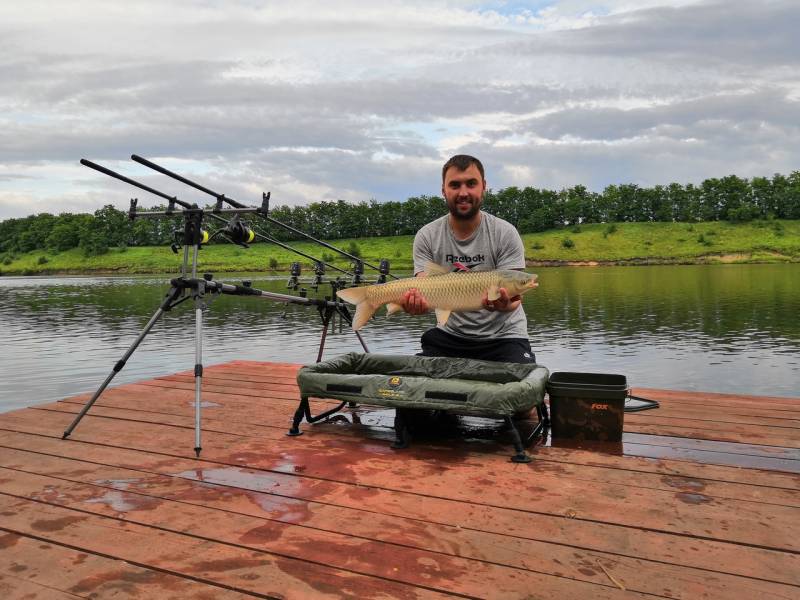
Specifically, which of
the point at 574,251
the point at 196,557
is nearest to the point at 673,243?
the point at 574,251

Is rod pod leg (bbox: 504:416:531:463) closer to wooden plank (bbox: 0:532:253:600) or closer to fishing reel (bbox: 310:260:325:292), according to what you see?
wooden plank (bbox: 0:532:253:600)

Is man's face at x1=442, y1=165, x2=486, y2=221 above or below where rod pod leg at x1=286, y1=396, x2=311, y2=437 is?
above

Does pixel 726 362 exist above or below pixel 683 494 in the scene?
below

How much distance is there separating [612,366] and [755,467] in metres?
10.9

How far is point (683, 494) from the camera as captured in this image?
11.7 feet

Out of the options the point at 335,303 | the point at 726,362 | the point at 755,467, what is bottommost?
the point at 726,362

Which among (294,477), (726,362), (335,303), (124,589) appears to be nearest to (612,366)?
(726,362)

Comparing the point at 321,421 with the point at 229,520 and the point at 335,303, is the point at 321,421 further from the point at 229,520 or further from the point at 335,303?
the point at 229,520

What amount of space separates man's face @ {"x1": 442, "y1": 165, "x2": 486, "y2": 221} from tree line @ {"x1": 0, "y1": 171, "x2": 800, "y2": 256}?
277ft

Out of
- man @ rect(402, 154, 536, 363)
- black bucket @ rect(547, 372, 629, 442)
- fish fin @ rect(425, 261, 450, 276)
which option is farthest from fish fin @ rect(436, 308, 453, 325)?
black bucket @ rect(547, 372, 629, 442)

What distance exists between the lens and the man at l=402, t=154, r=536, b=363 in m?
5.12

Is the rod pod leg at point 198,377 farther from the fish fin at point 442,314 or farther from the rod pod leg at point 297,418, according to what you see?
the fish fin at point 442,314

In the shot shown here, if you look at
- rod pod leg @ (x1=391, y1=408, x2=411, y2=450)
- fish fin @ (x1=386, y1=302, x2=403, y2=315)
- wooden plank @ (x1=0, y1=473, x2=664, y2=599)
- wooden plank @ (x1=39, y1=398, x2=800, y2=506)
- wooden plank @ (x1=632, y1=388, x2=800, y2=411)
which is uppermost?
fish fin @ (x1=386, y1=302, x2=403, y2=315)

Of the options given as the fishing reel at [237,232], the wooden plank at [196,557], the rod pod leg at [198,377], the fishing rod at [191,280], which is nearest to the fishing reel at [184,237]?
the fishing rod at [191,280]
